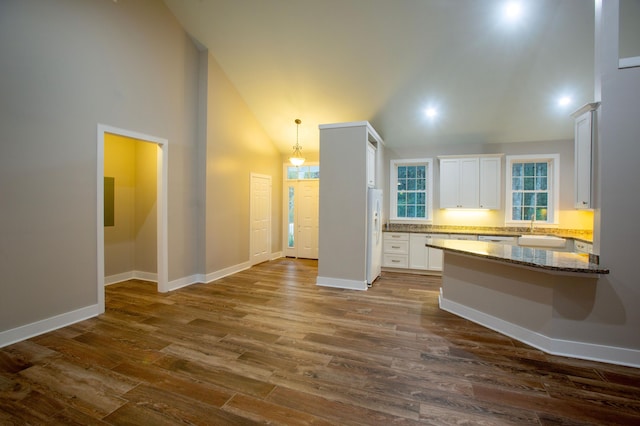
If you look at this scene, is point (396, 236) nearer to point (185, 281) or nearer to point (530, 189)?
point (530, 189)

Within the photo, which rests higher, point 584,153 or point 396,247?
point 584,153

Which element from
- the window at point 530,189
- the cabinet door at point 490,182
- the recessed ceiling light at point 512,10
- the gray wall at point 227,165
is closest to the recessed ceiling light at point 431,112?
the cabinet door at point 490,182

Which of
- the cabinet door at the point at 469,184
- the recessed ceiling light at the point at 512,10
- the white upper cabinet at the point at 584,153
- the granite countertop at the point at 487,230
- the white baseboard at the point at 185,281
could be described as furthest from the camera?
the cabinet door at the point at 469,184

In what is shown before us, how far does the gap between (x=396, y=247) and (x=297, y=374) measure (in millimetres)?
4186

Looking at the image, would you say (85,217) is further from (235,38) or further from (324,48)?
(324,48)

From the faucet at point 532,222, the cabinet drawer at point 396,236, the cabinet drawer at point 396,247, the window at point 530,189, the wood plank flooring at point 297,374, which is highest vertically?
the window at point 530,189

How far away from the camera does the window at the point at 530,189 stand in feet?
18.9

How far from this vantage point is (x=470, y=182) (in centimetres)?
587

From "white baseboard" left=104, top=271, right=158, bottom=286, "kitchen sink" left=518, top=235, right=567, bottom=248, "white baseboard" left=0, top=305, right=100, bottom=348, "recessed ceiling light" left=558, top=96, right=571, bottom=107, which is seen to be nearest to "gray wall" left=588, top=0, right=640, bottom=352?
"recessed ceiling light" left=558, top=96, right=571, bottom=107

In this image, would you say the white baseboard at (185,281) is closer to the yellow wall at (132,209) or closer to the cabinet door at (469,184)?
the yellow wall at (132,209)

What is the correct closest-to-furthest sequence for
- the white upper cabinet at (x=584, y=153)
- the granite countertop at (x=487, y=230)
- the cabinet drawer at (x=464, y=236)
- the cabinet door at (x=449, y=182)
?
the white upper cabinet at (x=584, y=153)
the granite countertop at (x=487, y=230)
the cabinet drawer at (x=464, y=236)
the cabinet door at (x=449, y=182)

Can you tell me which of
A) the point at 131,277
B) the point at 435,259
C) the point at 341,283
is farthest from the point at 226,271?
the point at 435,259

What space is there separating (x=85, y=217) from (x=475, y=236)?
619cm

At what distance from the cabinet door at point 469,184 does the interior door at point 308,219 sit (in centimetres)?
338
